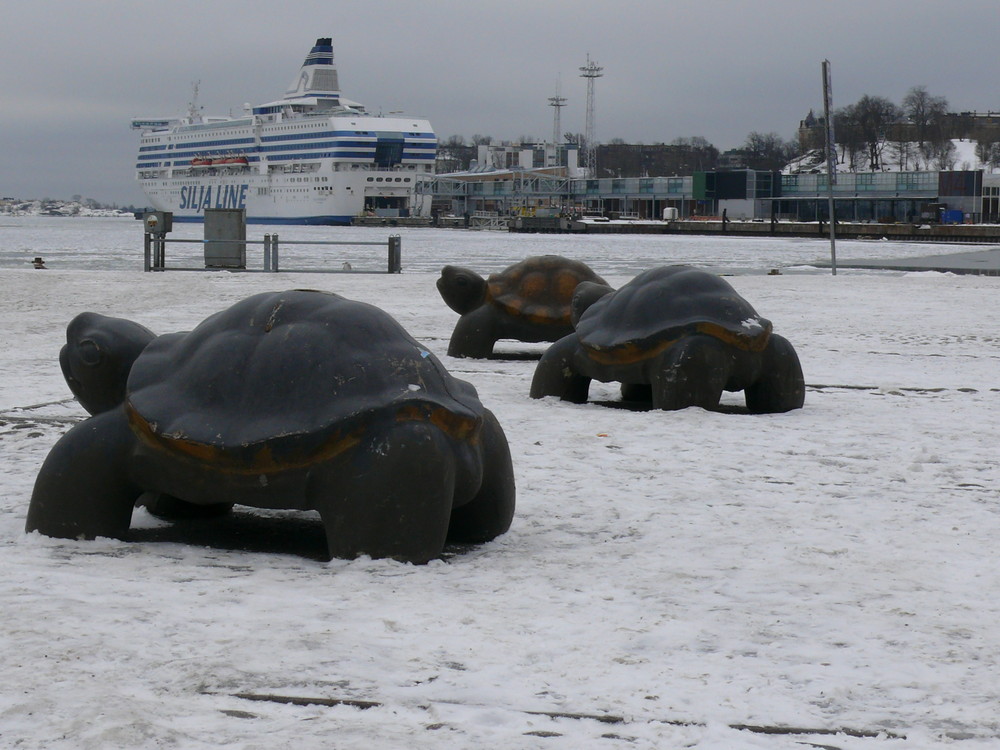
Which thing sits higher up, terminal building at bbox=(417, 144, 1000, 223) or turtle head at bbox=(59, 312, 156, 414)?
terminal building at bbox=(417, 144, 1000, 223)

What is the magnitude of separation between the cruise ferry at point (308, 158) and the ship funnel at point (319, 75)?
0.09m

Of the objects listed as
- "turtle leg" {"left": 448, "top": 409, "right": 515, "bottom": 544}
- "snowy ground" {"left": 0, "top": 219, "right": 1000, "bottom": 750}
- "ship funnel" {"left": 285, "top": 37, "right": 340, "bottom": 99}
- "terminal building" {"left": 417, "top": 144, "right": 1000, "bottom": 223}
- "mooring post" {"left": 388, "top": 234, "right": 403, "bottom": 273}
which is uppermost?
"ship funnel" {"left": 285, "top": 37, "right": 340, "bottom": 99}

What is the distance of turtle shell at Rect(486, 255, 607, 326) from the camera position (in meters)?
10.6

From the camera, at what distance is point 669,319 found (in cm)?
738

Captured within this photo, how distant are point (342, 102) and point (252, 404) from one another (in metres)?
118

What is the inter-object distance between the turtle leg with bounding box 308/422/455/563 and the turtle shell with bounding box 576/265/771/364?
350 centimetres

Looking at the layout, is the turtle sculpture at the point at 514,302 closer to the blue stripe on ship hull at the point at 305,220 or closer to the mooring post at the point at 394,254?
the mooring post at the point at 394,254

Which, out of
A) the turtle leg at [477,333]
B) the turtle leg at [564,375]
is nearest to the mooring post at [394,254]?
the turtle leg at [477,333]

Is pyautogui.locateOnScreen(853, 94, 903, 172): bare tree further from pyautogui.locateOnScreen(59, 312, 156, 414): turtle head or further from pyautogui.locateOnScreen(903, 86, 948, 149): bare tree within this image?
pyautogui.locateOnScreen(59, 312, 156, 414): turtle head

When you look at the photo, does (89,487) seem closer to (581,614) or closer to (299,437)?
(299,437)

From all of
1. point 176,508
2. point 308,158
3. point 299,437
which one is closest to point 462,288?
point 176,508

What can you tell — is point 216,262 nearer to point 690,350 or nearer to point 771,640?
point 690,350

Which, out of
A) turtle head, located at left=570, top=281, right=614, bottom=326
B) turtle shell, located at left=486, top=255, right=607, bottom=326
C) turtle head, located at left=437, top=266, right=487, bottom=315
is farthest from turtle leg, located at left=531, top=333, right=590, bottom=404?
turtle head, located at left=437, top=266, right=487, bottom=315

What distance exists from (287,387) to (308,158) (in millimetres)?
109447
